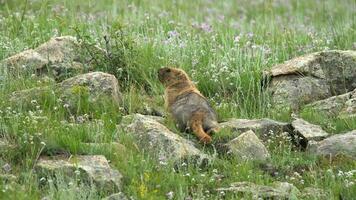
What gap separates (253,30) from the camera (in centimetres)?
1403

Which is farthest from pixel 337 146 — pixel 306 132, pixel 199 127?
pixel 199 127

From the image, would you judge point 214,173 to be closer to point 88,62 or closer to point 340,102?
point 340,102

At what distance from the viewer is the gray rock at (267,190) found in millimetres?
7430

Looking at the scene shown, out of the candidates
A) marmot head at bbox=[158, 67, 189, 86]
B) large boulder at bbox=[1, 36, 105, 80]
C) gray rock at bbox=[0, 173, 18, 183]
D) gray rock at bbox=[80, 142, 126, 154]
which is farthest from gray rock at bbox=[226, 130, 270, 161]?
large boulder at bbox=[1, 36, 105, 80]

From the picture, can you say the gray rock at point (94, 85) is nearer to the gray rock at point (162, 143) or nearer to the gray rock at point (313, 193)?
the gray rock at point (162, 143)

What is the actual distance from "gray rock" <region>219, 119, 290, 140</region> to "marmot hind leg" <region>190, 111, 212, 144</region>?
230 mm

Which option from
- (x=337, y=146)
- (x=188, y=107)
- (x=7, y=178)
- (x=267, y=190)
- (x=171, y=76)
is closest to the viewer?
(x=7, y=178)

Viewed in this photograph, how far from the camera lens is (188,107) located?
902 centimetres

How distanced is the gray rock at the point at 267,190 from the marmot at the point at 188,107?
1.03 m

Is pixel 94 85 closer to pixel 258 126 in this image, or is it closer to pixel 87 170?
pixel 258 126

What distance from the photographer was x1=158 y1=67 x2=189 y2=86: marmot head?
9656mm

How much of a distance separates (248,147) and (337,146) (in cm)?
89

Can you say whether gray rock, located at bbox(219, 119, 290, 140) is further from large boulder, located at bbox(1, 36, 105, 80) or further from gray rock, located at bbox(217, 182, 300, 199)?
large boulder, located at bbox(1, 36, 105, 80)

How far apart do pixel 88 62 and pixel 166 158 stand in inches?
107
